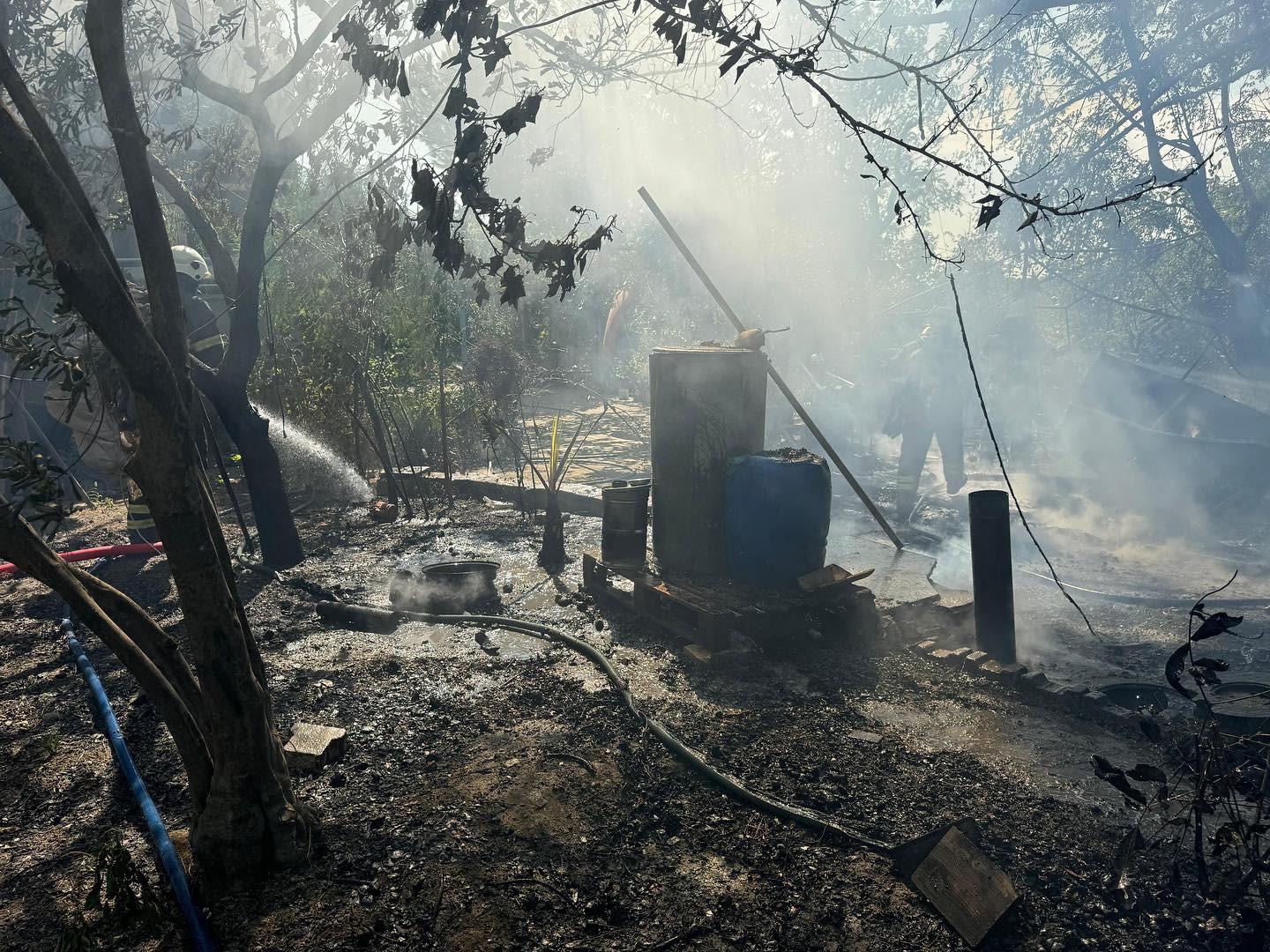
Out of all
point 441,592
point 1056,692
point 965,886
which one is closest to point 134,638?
point 965,886

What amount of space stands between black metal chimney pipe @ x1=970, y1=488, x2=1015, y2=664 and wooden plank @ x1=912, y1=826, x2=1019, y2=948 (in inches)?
106

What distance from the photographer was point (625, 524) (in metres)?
6.13

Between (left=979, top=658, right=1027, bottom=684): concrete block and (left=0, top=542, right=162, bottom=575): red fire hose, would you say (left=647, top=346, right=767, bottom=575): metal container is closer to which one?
(left=979, top=658, right=1027, bottom=684): concrete block

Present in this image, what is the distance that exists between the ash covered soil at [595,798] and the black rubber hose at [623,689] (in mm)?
59

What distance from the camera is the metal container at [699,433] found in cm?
575

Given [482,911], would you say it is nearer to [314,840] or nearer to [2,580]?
[314,840]

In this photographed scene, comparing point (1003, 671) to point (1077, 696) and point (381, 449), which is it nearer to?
point (1077, 696)

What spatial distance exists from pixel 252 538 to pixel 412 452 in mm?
3543

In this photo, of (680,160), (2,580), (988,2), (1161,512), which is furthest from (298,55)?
(988,2)

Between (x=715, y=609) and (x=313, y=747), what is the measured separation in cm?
250

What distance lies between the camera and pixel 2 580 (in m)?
6.75

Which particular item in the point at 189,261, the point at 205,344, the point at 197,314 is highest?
the point at 189,261

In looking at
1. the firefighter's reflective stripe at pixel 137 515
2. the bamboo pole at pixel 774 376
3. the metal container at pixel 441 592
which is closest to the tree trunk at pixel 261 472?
the firefighter's reflective stripe at pixel 137 515

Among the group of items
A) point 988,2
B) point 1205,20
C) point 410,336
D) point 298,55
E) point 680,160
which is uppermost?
point 988,2
